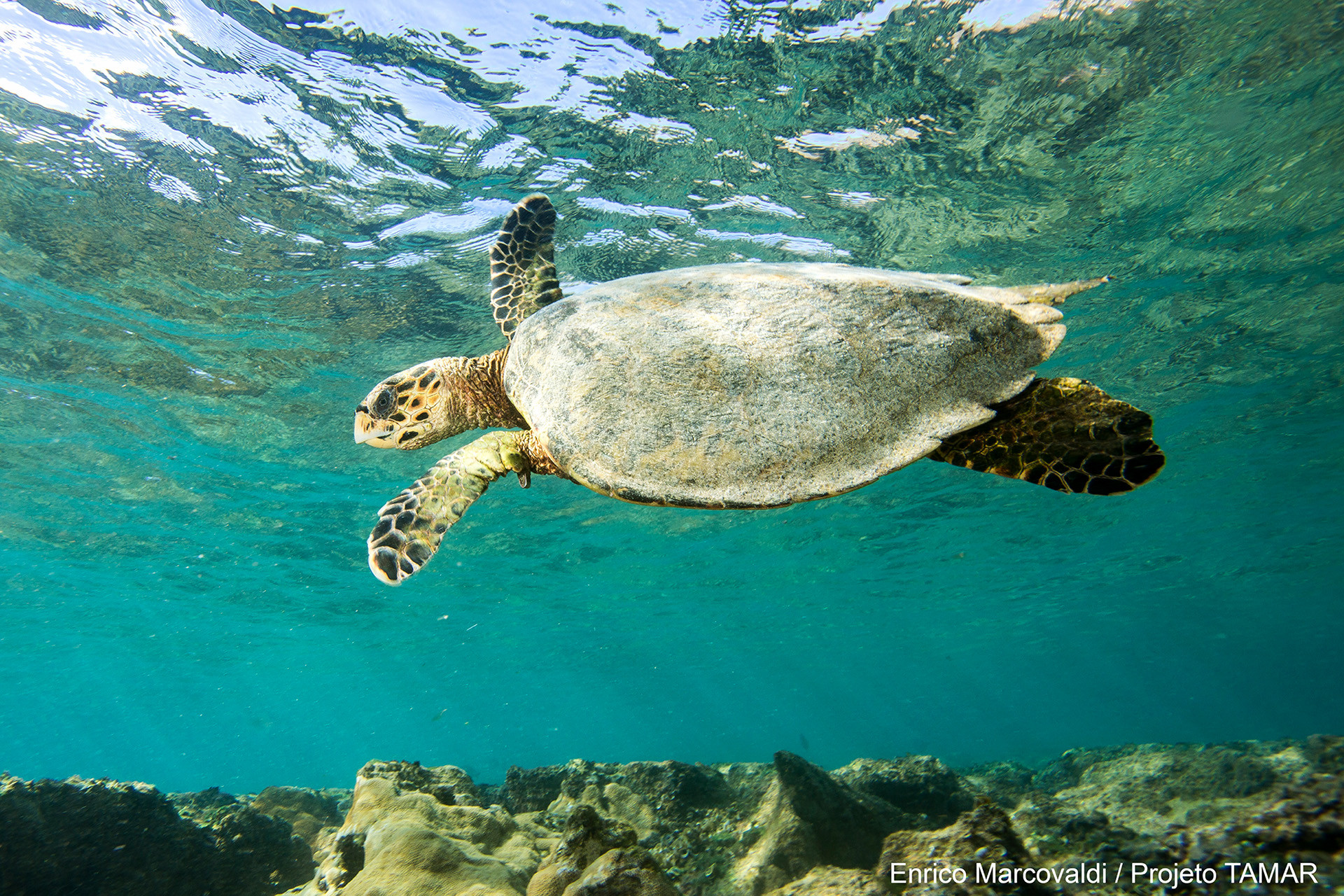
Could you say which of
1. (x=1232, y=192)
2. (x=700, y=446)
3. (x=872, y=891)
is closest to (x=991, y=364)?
(x=700, y=446)

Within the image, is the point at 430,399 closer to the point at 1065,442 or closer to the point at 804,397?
the point at 804,397

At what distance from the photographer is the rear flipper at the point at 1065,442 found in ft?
9.31

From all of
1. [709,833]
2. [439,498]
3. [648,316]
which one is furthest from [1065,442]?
[709,833]

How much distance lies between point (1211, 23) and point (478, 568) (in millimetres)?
24351

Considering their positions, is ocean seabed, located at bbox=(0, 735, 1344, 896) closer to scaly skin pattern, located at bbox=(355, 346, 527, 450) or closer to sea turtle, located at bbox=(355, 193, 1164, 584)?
sea turtle, located at bbox=(355, 193, 1164, 584)

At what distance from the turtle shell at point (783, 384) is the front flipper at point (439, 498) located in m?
0.71

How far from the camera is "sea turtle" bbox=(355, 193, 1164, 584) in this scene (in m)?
2.79

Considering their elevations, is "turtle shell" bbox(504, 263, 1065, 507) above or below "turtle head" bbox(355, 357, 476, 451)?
below

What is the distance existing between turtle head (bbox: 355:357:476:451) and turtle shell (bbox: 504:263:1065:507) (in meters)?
1.59

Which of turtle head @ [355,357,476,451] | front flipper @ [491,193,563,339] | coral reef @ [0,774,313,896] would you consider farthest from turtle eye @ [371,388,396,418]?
coral reef @ [0,774,313,896]

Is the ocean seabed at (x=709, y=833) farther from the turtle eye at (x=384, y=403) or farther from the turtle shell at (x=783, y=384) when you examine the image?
the turtle eye at (x=384, y=403)

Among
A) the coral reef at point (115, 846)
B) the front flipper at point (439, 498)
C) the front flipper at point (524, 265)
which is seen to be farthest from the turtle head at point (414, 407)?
the coral reef at point (115, 846)

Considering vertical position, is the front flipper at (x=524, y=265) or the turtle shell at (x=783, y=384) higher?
the front flipper at (x=524, y=265)

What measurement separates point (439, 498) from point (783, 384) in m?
2.48
